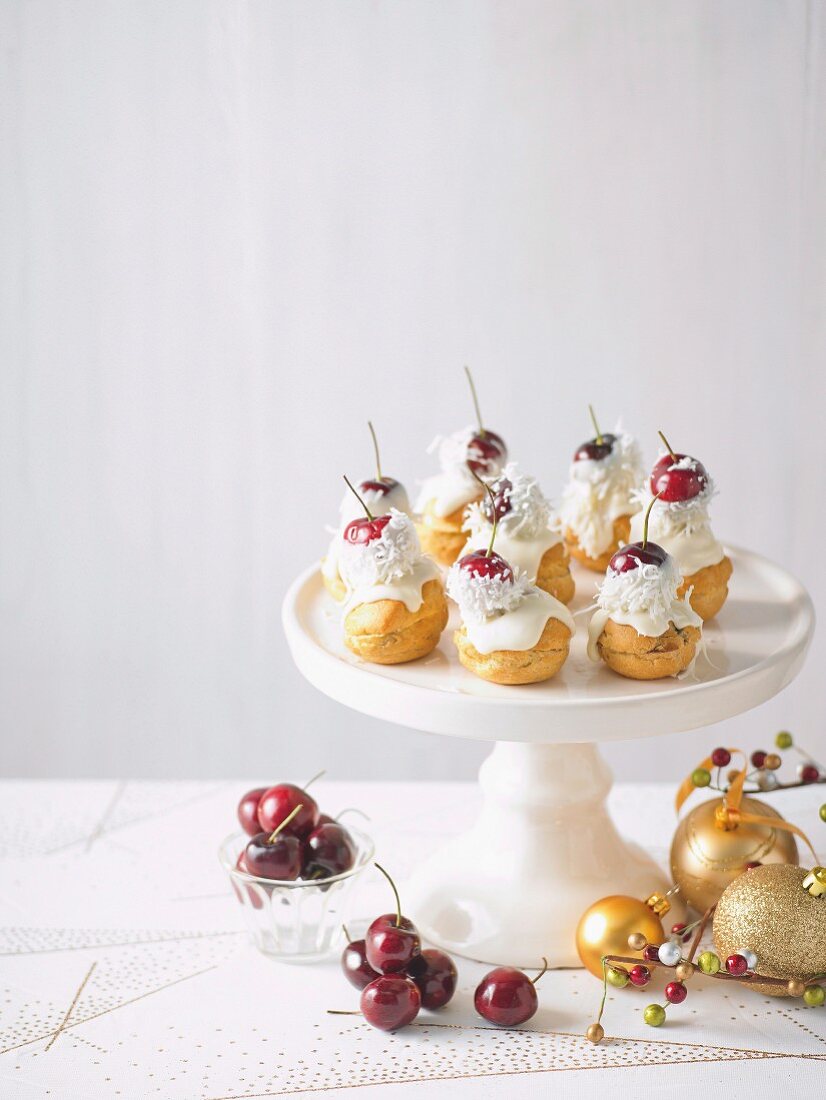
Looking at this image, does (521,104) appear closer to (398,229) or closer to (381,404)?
(398,229)

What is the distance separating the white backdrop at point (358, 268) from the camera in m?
1.92

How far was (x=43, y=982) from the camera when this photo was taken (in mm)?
1158

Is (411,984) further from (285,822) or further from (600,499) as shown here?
(600,499)

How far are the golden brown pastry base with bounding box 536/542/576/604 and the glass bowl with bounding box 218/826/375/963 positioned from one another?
0.30 metres

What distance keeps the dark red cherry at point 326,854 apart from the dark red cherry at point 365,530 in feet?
0.90

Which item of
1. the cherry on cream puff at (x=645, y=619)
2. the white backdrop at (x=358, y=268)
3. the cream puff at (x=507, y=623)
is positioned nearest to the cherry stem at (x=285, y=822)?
the cream puff at (x=507, y=623)

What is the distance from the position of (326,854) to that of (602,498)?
1.51 ft

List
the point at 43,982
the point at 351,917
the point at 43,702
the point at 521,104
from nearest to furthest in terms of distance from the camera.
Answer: the point at 43,982
the point at 351,917
the point at 521,104
the point at 43,702

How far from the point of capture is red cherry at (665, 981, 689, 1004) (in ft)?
3.51

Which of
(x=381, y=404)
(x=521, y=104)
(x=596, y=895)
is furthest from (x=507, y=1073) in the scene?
(x=521, y=104)

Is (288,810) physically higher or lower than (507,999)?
higher

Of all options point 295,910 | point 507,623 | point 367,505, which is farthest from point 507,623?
point 295,910

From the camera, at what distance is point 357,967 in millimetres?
1105

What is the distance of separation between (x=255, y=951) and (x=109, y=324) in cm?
120
